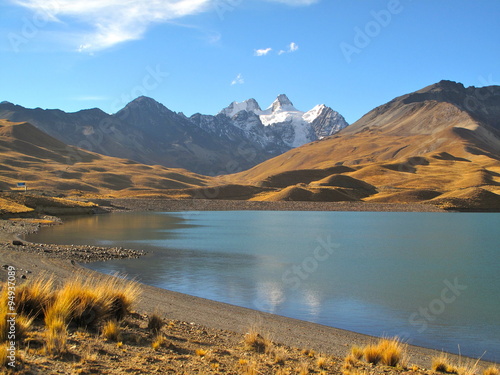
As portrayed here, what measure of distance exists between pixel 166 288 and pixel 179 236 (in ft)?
91.9

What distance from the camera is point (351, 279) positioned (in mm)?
26078

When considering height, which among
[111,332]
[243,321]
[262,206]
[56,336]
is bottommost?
[243,321]

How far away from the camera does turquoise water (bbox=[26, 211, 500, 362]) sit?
1692cm

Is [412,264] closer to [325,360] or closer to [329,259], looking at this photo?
[329,259]

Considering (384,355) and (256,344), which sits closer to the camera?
(384,355)

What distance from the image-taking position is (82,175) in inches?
6855

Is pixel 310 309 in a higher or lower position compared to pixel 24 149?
lower

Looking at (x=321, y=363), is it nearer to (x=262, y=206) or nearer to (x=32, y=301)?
(x=32, y=301)

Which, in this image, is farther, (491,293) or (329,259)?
(329,259)

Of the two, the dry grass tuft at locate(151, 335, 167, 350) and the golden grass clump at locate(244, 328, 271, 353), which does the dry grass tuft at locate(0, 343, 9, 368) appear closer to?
the dry grass tuft at locate(151, 335, 167, 350)

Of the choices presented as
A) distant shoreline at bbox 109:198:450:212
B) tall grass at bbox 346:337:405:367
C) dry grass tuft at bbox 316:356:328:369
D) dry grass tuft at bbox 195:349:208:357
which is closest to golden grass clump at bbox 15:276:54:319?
dry grass tuft at bbox 195:349:208:357

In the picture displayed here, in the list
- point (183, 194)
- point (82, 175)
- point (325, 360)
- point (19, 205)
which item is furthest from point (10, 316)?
point (82, 175)

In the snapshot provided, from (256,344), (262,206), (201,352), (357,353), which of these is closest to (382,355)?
(357,353)

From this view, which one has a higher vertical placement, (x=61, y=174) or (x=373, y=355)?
(x=61, y=174)
